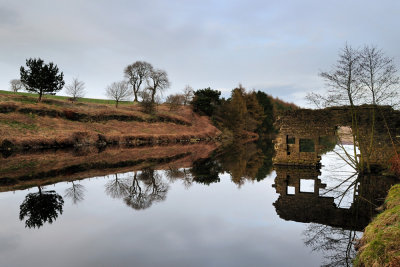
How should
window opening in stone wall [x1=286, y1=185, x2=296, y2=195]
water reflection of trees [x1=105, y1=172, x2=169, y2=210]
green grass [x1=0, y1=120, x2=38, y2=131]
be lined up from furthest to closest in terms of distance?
green grass [x1=0, y1=120, x2=38, y2=131] < window opening in stone wall [x1=286, y1=185, x2=296, y2=195] < water reflection of trees [x1=105, y1=172, x2=169, y2=210]

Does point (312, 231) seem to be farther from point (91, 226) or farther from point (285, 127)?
point (285, 127)

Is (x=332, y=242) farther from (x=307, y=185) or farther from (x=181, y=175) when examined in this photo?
(x=181, y=175)

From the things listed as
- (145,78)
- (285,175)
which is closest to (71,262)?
(285,175)

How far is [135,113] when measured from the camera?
51.4 m

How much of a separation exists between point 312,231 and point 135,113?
4761 cm

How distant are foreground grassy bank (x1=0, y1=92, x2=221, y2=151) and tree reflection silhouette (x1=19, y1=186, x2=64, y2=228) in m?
21.2

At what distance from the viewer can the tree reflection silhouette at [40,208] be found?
7.56 m

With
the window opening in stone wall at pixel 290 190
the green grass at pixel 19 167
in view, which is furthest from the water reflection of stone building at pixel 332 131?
the green grass at pixel 19 167

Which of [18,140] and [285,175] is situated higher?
[18,140]

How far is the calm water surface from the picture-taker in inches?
217

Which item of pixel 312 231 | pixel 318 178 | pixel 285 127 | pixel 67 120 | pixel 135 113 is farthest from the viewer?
pixel 135 113

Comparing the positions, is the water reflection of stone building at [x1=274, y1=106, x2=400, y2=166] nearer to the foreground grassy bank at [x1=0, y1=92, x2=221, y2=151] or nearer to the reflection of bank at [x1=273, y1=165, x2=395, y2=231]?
the reflection of bank at [x1=273, y1=165, x2=395, y2=231]

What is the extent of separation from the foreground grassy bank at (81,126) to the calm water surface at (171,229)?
22.0m

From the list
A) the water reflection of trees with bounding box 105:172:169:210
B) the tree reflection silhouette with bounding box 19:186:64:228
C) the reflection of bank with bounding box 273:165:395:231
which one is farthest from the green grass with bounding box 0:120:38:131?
the reflection of bank with bounding box 273:165:395:231
